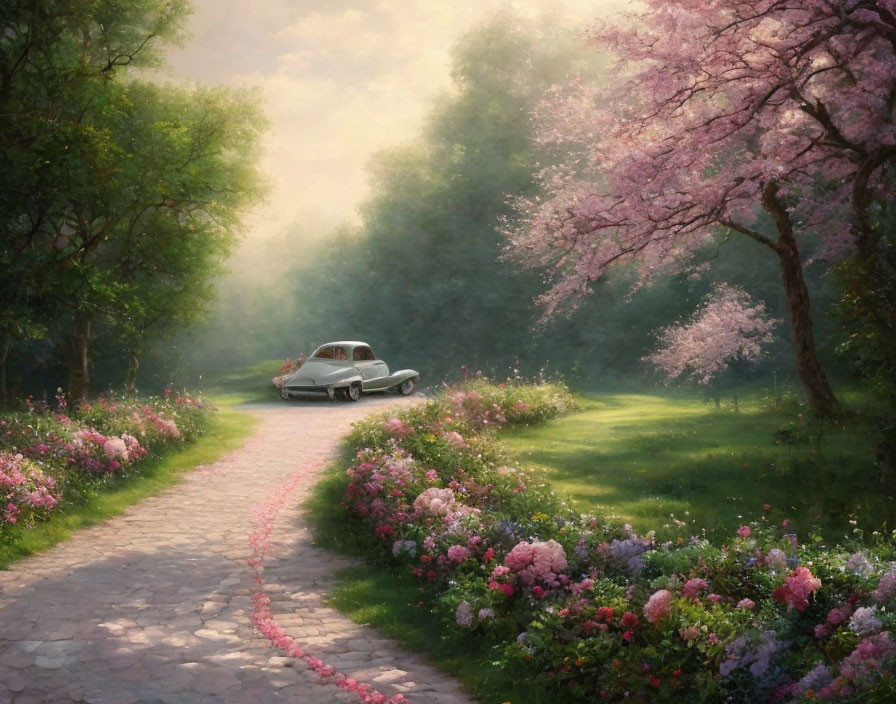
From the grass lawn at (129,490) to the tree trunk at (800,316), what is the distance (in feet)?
34.0

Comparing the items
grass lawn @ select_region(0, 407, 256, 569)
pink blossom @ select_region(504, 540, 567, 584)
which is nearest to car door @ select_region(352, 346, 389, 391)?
grass lawn @ select_region(0, 407, 256, 569)

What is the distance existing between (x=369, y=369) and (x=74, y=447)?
14.3 m

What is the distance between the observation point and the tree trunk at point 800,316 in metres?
14.3

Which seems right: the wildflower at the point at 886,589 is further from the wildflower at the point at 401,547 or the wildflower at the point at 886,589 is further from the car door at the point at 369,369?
the car door at the point at 369,369

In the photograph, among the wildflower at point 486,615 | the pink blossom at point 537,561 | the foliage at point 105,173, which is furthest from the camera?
the foliage at point 105,173

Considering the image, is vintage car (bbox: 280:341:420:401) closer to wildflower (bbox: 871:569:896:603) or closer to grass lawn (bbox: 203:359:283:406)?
grass lawn (bbox: 203:359:283:406)

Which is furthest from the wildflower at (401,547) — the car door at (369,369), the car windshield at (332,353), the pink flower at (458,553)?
the car windshield at (332,353)

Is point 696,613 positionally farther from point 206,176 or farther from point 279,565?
point 206,176

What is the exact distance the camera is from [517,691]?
17.0 feet

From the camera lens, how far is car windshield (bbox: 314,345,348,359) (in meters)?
25.1

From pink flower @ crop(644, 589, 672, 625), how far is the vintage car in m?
19.4

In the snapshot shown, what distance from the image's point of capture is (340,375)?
24.1 metres

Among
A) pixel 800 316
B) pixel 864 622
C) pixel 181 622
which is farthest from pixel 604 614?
pixel 800 316

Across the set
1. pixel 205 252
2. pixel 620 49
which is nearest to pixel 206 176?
pixel 205 252
